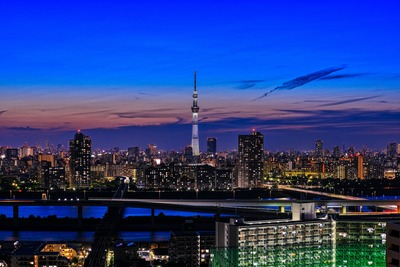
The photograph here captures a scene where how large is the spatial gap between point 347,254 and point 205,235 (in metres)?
5.91

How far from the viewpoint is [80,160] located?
3603 centimetres

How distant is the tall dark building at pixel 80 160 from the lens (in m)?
35.0

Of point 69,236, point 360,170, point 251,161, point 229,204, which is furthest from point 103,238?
point 360,170

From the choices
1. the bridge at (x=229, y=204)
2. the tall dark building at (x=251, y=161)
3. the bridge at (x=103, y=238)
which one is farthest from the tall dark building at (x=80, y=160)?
the bridge at (x=103, y=238)

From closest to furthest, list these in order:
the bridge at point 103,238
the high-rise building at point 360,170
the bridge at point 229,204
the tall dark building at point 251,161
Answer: the bridge at point 103,238 < the bridge at point 229,204 < the tall dark building at point 251,161 < the high-rise building at point 360,170

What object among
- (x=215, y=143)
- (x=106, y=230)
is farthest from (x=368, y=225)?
(x=215, y=143)

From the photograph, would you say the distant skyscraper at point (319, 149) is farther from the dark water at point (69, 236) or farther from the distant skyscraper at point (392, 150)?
the dark water at point (69, 236)

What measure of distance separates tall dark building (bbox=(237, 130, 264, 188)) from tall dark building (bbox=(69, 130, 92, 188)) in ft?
24.6

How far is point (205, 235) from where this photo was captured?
12.2m

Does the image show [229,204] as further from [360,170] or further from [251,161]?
[360,170]

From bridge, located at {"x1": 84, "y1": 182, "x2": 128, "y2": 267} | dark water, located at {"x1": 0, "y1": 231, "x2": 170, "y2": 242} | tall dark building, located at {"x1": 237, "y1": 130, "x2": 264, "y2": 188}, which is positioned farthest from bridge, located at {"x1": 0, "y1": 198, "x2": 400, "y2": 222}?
tall dark building, located at {"x1": 237, "y1": 130, "x2": 264, "y2": 188}

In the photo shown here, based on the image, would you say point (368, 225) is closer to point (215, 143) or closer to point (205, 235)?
point (205, 235)

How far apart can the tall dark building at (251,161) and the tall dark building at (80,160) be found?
24.6 ft

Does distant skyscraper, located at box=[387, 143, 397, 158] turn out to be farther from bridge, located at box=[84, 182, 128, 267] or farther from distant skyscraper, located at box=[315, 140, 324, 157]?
bridge, located at box=[84, 182, 128, 267]
